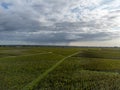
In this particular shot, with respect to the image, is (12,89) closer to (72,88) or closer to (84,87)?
(72,88)

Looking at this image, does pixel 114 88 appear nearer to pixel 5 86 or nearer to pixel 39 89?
pixel 39 89

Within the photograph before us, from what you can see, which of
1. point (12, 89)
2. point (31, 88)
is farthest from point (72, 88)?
point (12, 89)

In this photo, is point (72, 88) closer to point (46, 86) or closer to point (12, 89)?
point (46, 86)

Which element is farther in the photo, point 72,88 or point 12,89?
point 72,88

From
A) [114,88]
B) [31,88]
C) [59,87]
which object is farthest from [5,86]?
[114,88]

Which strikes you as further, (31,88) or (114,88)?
(114,88)

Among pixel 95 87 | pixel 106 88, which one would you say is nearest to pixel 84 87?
pixel 95 87

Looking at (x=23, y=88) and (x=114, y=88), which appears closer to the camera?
(x=23, y=88)
